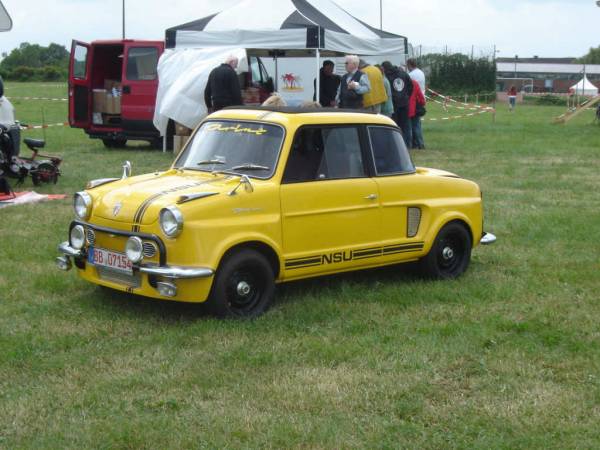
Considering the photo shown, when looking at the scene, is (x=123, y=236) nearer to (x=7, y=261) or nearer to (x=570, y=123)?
(x=7, y=261)

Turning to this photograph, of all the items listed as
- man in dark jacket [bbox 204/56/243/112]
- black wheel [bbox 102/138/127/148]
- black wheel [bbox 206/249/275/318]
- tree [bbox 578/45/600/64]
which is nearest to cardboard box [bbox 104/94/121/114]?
black wheel [bbox 102/138/127/148]

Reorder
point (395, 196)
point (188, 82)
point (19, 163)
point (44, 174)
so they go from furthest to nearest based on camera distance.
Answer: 1. point (188, 82)
2. point (44, 174)
3. point (19, 163)
4. point (395, 196)

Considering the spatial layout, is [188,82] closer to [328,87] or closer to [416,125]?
[328,87]

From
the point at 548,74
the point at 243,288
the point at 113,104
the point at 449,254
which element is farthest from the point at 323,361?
the point at 548,74

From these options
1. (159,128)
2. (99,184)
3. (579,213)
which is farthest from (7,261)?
(159,128)

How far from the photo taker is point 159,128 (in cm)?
1798

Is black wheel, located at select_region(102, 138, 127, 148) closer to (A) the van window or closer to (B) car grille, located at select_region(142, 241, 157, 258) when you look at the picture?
(A) the van window

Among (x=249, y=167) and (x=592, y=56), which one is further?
(x=592, y=56)

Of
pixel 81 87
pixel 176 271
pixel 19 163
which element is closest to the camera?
pixel 176 271

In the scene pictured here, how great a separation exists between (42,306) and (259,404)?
2601 millimetres

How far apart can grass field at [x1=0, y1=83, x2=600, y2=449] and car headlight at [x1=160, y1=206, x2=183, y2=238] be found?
0.67m

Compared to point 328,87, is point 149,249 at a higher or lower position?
lower

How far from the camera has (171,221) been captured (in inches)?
248

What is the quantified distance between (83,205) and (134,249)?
764 mm
